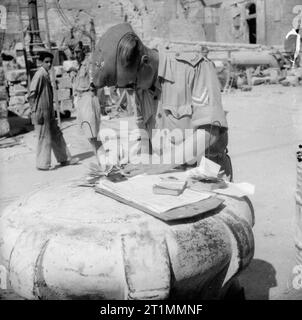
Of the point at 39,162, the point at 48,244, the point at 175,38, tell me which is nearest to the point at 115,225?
the point at 48,244

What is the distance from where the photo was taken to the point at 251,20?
29672 mm

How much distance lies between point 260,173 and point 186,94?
388 centimetres

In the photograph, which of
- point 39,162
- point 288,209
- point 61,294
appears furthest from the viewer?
point 39,162

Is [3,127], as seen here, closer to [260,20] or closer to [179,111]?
[179,111]

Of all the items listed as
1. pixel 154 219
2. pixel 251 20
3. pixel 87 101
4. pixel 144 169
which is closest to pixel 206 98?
pixel 144 169

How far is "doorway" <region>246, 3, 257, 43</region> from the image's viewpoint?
2873cm

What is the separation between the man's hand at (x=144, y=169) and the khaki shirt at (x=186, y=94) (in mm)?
207

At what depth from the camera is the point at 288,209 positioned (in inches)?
190

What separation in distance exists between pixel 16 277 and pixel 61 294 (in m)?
0.22

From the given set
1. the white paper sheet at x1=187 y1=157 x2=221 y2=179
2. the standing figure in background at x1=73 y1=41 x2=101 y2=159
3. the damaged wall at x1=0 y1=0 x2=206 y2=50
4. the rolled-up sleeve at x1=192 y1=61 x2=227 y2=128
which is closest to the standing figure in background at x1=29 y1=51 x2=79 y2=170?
the standing figure in background at x1=73 y1=41 x2=101 y2=159

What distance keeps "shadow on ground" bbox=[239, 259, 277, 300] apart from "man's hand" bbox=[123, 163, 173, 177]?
4.29 ft

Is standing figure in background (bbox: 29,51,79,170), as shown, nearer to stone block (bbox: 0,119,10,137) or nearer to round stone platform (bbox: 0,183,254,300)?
stone block (bbox: 0,119,10,137)
